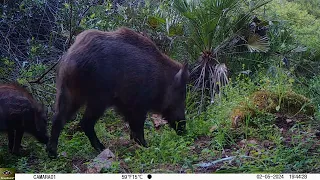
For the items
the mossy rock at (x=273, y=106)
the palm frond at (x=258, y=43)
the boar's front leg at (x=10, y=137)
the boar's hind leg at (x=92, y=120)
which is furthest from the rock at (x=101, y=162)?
the palm frond at (x=258, y=43)

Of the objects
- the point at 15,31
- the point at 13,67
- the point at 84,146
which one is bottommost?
the point at 84,146

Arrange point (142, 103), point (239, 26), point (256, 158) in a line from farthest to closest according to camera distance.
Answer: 1. point (239, 26)
2. point (142, 103)
3. point (256, 158)

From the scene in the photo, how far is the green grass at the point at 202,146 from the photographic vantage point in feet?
8.70

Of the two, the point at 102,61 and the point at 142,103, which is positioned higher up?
the point at 102,61

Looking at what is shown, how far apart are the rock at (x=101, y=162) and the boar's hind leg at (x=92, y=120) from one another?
0.17 m

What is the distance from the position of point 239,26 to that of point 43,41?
144 cm

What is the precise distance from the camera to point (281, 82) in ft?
10.9

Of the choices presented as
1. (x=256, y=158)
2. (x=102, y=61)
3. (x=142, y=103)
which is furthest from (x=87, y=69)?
→ (x=256, y=158)

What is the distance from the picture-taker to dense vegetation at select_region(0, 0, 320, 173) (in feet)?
9.39

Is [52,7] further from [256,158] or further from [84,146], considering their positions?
[256,158]

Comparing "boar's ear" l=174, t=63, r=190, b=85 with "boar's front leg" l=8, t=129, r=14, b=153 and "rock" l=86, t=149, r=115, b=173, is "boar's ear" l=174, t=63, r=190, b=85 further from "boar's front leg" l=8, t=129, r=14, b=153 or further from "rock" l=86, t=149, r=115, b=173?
"boar's front leg" l=8, t=129, r=14, b=153

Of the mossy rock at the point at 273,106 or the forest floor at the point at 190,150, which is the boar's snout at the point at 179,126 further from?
the mossy rock at the point at 273,106

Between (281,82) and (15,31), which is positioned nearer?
(281,82)

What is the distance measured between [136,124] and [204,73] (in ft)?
2.09
